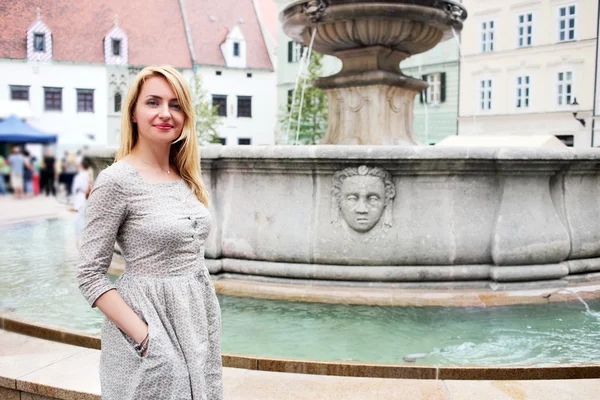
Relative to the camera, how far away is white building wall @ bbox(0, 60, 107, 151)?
31.7 ft

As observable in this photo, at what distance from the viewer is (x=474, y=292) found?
475 centimetres

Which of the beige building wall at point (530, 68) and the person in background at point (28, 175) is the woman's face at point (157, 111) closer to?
the person in background at point (28, 175)

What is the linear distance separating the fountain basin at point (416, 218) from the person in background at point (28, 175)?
27.1 ft

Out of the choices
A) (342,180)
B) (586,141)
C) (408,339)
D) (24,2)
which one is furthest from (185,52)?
(586,141)

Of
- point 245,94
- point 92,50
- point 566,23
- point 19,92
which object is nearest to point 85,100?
point 92,50

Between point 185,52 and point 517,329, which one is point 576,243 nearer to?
point 517,329

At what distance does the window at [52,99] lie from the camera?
1030cm

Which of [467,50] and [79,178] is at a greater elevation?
[467,50]

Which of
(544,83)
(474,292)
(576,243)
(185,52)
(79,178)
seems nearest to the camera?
(474,292)

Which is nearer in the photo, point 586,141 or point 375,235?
point 375,235

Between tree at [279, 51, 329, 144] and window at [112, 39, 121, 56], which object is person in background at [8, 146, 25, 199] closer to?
window at [112, 39, 121, 56]

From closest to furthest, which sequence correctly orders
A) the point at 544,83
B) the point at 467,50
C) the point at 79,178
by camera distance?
the point at 79,178, the point at 544,83, the point at 467,50

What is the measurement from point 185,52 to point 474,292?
551 inches

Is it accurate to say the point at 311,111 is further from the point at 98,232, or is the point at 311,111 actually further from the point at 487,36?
the point at 98,232
